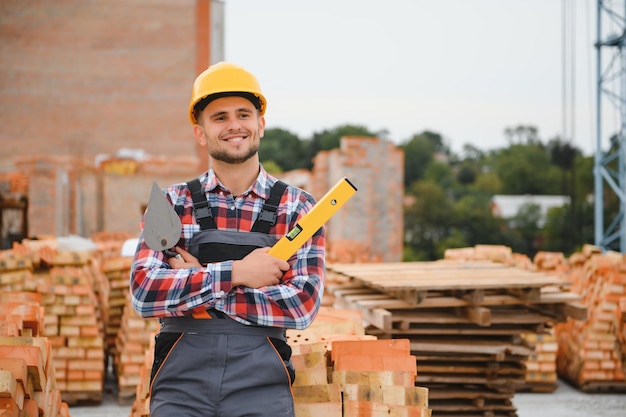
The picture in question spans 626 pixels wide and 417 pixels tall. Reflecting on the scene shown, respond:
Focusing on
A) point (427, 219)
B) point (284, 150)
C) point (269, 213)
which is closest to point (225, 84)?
point (269, 213)

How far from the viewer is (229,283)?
2820mm

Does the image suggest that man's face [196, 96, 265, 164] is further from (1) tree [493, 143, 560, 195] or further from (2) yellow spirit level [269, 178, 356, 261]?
(1) tree [493, 143, 560, 195]

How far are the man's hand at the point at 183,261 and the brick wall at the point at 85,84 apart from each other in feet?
57.8

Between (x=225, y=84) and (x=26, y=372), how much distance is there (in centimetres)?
163

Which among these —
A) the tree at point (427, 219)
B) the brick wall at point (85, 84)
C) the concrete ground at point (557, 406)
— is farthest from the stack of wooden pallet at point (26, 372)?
the tree at point (427, 219)

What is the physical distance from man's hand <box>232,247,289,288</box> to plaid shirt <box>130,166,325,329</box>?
0.03 metres

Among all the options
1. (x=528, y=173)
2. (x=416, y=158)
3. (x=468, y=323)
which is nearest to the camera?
(x=468, y=323)

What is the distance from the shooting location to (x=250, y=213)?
310cm

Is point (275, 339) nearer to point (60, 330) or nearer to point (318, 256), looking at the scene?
point (318, 256)

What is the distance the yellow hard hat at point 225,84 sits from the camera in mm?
3053

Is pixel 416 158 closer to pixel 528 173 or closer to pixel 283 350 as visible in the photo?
pixel 528 173

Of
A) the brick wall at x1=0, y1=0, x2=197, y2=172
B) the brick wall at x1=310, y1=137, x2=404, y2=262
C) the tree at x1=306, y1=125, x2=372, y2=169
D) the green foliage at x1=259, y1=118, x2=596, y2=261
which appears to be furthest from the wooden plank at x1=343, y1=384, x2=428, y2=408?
the tree at x1=306, y1=125, x2=372, y2=169

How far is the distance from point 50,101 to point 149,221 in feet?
62.3

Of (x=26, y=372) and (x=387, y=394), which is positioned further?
(x=387, y=394)
